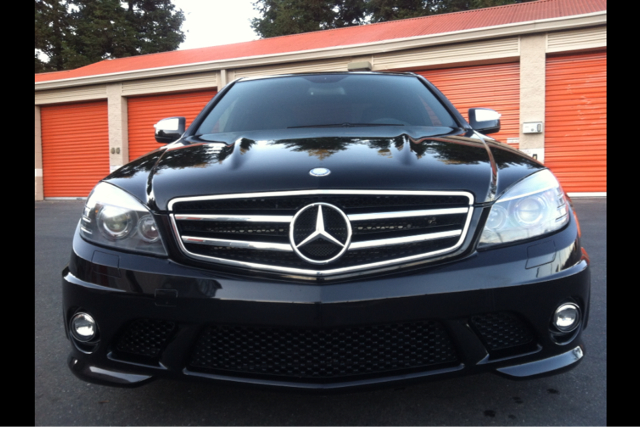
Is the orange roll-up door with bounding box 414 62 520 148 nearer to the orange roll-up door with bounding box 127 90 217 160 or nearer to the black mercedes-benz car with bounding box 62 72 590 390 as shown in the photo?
the orange roll-up door with bounding box 127 90 217 160

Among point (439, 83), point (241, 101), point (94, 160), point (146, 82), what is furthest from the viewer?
point (94, 160)

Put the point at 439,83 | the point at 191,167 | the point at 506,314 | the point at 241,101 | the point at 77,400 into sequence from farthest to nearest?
1. the point at 439,83
2. the point at 241,101
3. the point at 77,400
4. the point at 191,167
5. the point at 506,314

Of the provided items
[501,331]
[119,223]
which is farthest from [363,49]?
[501,331]

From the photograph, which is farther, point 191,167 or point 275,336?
point 191,167

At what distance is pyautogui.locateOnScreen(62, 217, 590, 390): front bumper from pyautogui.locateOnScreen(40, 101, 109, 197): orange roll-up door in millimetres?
15411

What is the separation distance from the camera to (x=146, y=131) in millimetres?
14953

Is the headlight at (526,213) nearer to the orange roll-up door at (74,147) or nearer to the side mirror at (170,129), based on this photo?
the side mirror at (170,129)

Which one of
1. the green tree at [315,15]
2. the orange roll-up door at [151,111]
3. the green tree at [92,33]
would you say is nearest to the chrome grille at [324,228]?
the orange roll-up door at [151,111]

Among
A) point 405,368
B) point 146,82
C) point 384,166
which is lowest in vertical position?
point 405,368

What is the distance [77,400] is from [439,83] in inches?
450

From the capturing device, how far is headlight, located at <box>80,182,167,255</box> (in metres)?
1.62

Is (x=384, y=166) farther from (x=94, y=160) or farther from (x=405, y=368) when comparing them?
A: (x=94, y=160)

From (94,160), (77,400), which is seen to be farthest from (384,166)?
(94,160)

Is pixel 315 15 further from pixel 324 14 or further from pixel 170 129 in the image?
pixel 170 129
